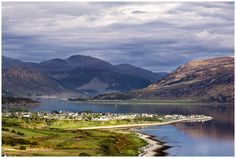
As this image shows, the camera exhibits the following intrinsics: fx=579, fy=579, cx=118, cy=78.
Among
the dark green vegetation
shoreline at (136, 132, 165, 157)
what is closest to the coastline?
shoreline at (136, 132, 165, 157)

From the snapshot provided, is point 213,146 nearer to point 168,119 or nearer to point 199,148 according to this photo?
point 199,148

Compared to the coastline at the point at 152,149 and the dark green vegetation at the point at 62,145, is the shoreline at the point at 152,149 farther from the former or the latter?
the dark green vegetation at the point at 62,145

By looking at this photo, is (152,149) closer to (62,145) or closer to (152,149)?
(152,149)

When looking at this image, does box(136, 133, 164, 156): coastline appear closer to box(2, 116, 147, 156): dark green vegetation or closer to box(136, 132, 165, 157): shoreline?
box(136, 132, 165, 157): shoreline

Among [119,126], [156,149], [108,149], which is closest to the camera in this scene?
[108,149]

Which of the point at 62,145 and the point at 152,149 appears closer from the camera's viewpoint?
the point at 62,145

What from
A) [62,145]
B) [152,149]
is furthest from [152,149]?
[62,145]

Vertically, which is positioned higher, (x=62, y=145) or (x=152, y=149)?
(x=62, y=145)

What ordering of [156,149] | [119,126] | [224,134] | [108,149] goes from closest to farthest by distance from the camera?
[108,149], [156,149], [224,134], [119,126]

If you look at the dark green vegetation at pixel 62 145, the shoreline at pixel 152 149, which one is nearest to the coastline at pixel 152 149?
the shoreline at pixel 152 149

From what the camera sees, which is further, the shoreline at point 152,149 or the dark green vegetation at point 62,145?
the shoreline at point 152,149

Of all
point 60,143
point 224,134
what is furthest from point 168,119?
point 60,143
